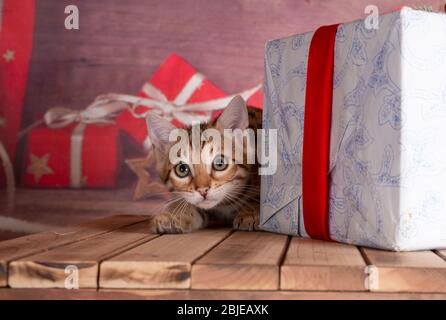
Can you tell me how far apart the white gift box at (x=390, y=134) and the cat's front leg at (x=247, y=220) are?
224 mm

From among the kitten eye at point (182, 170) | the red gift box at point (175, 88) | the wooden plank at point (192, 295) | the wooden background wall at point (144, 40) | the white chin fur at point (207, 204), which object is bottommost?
the wooden plank at point (192, 295)

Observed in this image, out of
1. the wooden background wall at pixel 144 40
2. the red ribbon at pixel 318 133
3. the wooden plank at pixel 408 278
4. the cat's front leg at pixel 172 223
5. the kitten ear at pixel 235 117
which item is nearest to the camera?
the wooden plank at pixel 408 278

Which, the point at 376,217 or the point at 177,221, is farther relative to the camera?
the point at 177,221

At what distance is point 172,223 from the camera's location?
1174mm

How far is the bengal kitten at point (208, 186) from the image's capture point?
1.21 metres

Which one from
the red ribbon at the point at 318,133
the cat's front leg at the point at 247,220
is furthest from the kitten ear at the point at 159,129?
the red ribbon at the point at 318,133

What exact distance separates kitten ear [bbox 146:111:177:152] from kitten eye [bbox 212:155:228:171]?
135 mm

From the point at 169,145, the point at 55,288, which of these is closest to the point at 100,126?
the point at 169,145

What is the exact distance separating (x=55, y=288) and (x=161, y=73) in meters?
1.03

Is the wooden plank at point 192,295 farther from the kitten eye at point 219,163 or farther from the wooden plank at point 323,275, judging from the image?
the kitten eye at point 219,163

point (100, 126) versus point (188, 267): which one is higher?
point (100, 126)

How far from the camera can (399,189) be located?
893 millimetres

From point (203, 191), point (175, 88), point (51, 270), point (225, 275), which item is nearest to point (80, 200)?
point (175, 88)

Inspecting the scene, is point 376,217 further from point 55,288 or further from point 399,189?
point 55,288
